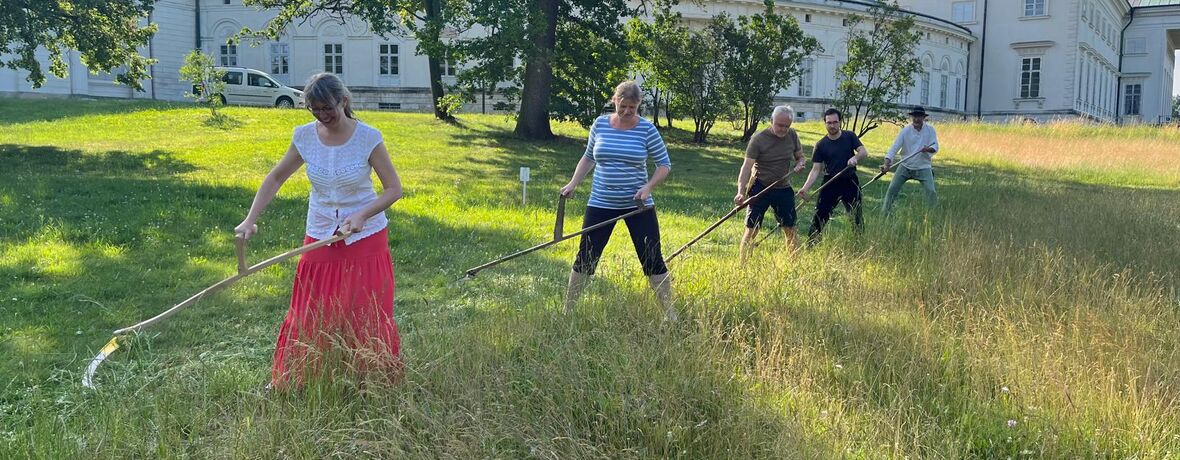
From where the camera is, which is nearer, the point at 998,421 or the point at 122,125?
the point at 998,421

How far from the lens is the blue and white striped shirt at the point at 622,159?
5.89 metres

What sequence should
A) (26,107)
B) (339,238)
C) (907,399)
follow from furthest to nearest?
(26,107) < (907,399) < (339,238)

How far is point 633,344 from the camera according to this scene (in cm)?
451

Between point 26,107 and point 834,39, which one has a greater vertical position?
point 834,39

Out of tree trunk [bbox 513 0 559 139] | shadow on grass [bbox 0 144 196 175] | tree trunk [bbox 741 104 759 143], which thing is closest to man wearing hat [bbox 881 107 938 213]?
tree trunk [bbox 513 0 559 139]

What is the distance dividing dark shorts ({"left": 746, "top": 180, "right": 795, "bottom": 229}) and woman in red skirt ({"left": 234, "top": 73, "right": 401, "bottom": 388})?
4.62m

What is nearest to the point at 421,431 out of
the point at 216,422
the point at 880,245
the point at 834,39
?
the point at 216,422

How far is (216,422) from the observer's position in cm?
368

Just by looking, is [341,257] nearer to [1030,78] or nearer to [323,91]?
[323,91]

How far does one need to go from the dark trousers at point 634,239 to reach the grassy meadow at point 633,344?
0.72ft

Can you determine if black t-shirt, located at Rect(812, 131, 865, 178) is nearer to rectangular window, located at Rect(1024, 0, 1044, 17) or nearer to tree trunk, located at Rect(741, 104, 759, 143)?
tree trunk, located at Rect(741, 104, 759, 143)

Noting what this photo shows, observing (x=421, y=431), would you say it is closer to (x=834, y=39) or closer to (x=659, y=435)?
(x=659, y=435)

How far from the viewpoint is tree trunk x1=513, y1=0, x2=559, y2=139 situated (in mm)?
20953

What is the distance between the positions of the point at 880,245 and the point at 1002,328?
2481 mm
